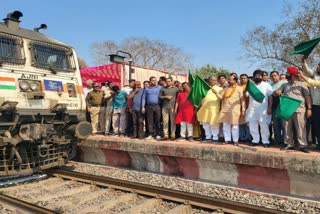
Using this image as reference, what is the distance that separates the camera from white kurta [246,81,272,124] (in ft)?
22.2

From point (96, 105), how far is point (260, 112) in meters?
5.07

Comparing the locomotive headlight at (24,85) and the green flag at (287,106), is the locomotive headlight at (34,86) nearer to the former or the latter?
the locomotive headlight at (24,85)

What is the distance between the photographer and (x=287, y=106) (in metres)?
6.13

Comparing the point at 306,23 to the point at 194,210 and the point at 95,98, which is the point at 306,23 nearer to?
the point at 95,98

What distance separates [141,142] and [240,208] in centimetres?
344

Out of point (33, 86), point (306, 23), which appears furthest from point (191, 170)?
point (306, 23)

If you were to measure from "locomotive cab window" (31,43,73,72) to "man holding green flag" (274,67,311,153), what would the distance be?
4.99m

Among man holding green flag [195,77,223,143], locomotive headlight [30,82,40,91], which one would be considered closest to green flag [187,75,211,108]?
man holding green flag [195,77,223,143]

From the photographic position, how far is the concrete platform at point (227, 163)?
5422 millimetres

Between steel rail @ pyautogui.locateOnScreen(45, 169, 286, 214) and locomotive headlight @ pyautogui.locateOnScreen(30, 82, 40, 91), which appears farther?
locomotive headlight @ pyautogui.locateOnScreen(30, 82, 40, 91)

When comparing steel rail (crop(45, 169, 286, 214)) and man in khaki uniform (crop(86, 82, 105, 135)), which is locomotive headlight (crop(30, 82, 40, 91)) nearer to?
steel rail (crop(45, 169, 286, 214))

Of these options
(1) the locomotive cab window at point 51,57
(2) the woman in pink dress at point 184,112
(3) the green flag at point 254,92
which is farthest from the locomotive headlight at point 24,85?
(3) the green flag at point 254,92

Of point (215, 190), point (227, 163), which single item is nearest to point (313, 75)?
point (227, 163)

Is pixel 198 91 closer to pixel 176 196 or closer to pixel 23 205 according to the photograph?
pixel 176 196
